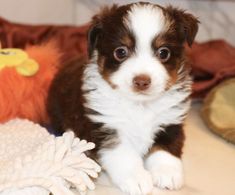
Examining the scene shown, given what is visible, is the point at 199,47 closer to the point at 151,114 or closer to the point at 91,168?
the point at 151,114

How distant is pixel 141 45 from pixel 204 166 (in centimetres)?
67

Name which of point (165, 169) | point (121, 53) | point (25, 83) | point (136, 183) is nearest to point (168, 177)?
point (165, 169)

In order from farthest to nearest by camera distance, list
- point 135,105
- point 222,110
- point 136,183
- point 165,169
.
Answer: point 222,110
point 135,105
point 165,169
point 136,183

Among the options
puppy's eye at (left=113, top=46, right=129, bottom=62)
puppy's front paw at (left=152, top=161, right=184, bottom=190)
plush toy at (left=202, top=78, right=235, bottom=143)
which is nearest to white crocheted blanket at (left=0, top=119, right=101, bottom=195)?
puppy's front paw at (left=152, top=161, right=184, bottom=190)

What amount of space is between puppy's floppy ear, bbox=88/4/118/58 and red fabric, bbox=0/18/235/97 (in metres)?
0.83

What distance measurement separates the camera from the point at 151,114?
2.09 m

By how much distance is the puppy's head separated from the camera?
6.14 feet

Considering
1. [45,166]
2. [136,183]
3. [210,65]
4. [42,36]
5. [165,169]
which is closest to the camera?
[45,166]

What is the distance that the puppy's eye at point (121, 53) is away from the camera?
1.91 meters

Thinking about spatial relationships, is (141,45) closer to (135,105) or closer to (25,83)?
(135,105)

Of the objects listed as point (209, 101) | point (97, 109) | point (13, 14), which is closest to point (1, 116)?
point (97, 109)

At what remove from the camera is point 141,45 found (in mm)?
1885

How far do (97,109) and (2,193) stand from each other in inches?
22.6

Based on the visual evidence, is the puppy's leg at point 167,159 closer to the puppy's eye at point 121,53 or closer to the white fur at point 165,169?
the white fur at point 165,169
